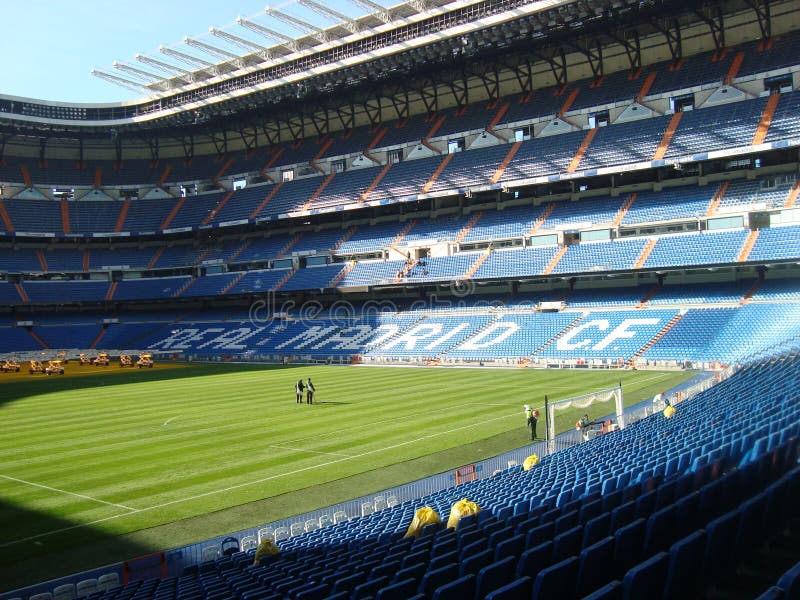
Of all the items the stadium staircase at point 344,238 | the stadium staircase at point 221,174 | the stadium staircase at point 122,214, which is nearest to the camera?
the stadium staircase at point 344,238

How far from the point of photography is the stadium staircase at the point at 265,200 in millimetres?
73569

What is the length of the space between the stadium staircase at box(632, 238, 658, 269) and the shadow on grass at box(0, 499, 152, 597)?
4241 cm

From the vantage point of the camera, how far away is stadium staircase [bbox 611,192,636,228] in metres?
53.3

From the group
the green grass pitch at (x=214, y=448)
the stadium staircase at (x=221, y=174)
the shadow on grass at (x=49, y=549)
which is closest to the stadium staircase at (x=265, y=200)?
the stadium staircase at (x=221, y=174)

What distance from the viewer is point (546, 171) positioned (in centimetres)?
5653

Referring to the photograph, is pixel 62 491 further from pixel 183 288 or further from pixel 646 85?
pixel 183 288

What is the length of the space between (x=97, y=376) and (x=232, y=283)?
79.2 ft

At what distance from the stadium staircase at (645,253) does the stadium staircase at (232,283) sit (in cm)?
4348

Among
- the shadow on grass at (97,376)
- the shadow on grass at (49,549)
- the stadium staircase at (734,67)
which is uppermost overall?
the stadium staircase at (734,67)

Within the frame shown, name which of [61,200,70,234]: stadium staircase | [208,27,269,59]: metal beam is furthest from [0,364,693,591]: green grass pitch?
[61,200,70,234]: stadium staircase

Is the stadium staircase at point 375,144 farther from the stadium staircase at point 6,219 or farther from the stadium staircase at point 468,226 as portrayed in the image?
the stadium staircase at point 6,219

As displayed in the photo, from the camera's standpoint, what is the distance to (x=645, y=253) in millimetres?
49219

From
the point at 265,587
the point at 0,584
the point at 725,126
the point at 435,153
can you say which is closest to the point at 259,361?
the point at 435,153

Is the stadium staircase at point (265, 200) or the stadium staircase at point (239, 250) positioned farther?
the stadium staircase at point (239, 250)
